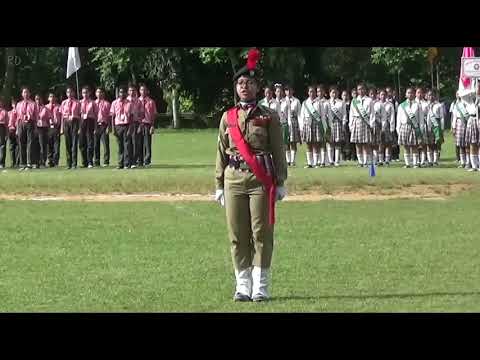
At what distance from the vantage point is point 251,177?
10.7 metres

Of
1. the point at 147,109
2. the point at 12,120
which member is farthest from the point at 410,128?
the point at 12,120

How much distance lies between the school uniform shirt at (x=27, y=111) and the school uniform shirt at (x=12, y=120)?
0.32 meters

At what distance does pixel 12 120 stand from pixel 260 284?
19879mm

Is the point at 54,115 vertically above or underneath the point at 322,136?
above

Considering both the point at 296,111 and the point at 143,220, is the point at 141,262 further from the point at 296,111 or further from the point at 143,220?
the point at 296,111

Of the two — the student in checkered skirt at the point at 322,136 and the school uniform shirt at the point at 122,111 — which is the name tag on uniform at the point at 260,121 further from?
the student in checkered skirt at the point at 322,136

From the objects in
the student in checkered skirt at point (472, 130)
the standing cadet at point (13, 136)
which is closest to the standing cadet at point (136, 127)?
the standing cadet at point (13, 136)

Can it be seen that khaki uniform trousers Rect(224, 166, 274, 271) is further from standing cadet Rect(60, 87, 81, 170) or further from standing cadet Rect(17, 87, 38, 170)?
standing cadet Rect(17, 87, 38, 170)

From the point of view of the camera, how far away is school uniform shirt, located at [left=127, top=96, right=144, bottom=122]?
92.4 ft

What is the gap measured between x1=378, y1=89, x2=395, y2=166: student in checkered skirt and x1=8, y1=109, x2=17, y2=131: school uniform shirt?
8.82 meters

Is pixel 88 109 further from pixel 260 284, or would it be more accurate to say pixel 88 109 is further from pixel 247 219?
pixel 260 284

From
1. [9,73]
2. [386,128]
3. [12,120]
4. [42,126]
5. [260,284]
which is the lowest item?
[260,284]
